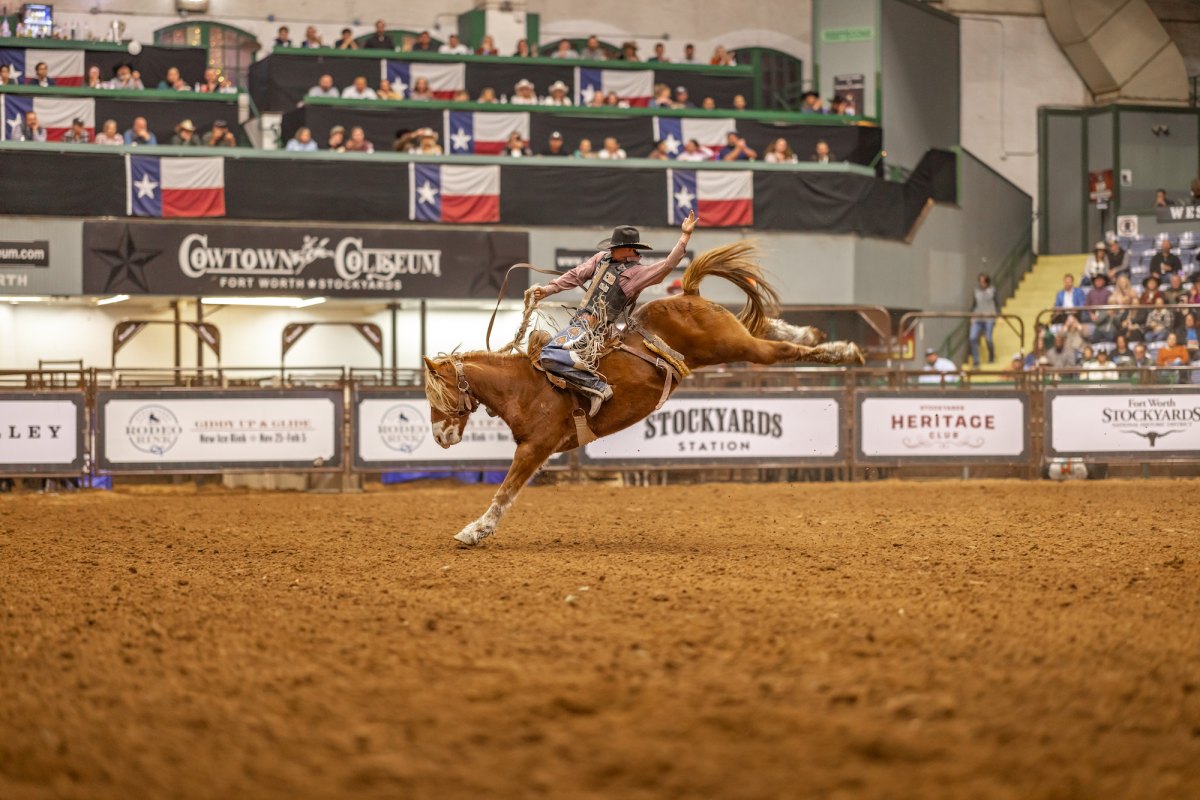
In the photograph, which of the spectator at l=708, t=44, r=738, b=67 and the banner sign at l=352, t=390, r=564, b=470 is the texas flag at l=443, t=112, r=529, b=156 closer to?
the spectator at l=708, t=44, r=738, b=67

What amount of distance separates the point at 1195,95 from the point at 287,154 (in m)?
25.6

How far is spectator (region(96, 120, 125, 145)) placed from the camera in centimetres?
2473

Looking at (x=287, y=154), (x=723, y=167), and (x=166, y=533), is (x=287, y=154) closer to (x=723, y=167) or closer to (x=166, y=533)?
(x=723, y=167)

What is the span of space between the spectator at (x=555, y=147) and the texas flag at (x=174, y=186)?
21.3 ft

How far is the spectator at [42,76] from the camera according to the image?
Answer: 25922 millimetres

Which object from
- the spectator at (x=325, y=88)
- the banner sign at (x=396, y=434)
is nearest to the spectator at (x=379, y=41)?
the spectator at (x=325, y=88)

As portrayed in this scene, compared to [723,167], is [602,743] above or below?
below

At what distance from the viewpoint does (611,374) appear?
1095cm

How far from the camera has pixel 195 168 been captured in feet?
80.1

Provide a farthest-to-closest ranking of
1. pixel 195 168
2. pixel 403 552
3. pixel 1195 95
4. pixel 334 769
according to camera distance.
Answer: pixel 1195 95 → pixel 195 168 → pixel 403 552 → pixel 334 769

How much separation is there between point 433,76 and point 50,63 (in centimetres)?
781

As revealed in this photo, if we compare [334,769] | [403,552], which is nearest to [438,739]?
[334,769]

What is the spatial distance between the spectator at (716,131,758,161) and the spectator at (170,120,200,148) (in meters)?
→ 10.5

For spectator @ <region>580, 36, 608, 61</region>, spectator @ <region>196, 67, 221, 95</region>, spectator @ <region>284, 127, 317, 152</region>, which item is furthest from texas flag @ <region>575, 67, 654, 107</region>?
spectator @ <region>196, 67, 221, 95</region>
